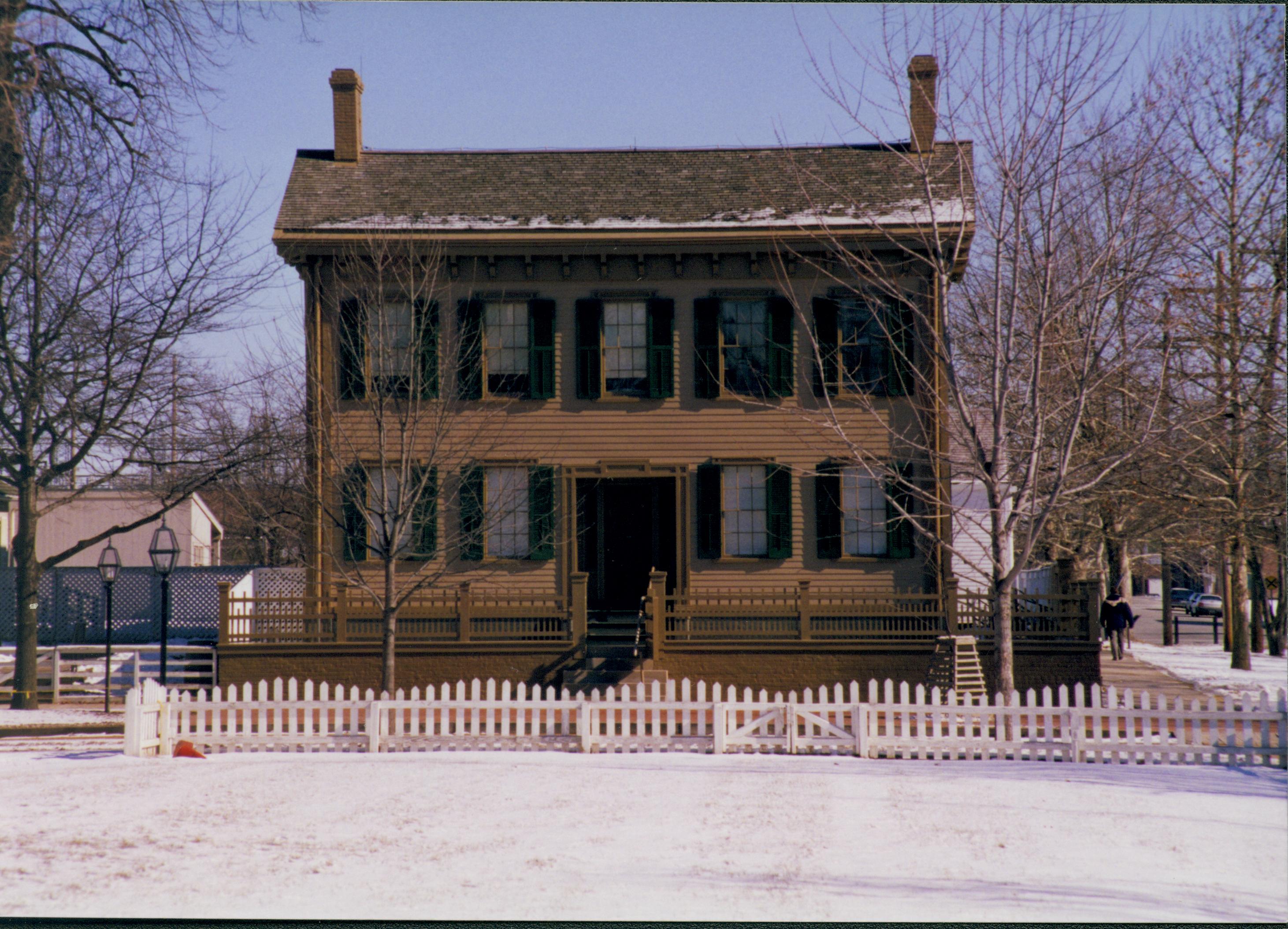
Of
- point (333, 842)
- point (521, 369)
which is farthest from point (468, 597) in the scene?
point (333, 842)

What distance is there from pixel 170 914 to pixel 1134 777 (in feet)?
29.7

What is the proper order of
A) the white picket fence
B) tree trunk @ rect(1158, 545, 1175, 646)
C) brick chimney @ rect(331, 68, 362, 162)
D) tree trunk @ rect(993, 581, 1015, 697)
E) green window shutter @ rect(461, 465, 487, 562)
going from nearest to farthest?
the white picket fence, tree trunk @ rect(993, 581, 1015, 697), green window shutter @ rect(461, 465, 487, 562), brick chimney @ rect(331, 68, 362, 162), tree trunk @ rect(1158, 545, 1175, 646)

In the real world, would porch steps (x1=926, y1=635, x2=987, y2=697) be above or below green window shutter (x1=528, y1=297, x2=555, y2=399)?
below

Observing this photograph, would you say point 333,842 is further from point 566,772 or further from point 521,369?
point 521,369

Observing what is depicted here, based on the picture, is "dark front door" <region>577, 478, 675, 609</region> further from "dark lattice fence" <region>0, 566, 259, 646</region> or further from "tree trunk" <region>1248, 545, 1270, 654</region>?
"tree trunk" <region>1248, 545, 1270, 654</region>

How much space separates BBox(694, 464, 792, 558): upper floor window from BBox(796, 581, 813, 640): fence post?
1711 millimetres

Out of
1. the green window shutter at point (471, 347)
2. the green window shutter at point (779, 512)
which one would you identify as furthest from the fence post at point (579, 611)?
the green window shutter at point (471, 347)

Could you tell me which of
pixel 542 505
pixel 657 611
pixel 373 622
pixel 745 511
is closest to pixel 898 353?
pixel 745 511

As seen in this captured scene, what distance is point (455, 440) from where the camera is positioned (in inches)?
745

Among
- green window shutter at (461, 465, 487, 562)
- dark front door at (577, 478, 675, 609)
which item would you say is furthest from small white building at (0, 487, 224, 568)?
dark front door at (577, 478, 675, 609)

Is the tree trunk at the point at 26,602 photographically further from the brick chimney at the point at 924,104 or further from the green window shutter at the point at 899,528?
the brick chimney at the point at 924,104

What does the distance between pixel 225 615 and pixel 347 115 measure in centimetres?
985

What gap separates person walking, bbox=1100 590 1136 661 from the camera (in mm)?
23766

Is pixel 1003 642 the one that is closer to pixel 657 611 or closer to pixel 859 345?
pixel 657 611
